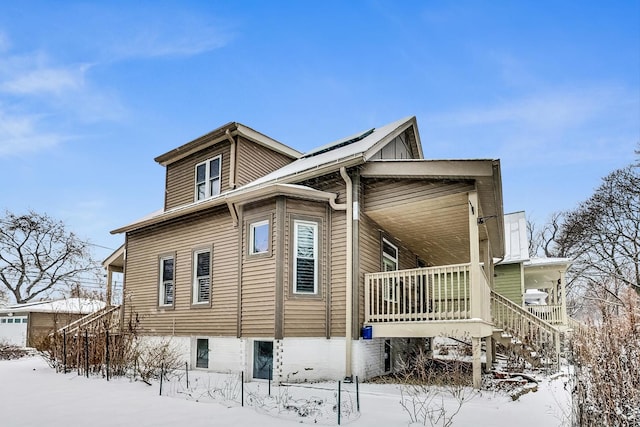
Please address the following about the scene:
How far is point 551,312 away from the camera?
733 inches

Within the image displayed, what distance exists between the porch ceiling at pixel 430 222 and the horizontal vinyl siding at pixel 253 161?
161 inches

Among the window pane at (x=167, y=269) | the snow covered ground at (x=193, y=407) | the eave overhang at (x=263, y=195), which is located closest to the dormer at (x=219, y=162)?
the eave overhang at (x=263, y=195)

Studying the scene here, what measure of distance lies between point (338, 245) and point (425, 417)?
192 inches

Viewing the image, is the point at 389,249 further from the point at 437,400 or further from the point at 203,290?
the point at 437,400

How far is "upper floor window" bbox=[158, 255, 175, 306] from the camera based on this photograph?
13461mm

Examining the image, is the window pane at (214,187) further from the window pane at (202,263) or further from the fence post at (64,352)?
the fence post at (64,352)

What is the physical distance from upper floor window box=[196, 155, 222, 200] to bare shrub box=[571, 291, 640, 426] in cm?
1015

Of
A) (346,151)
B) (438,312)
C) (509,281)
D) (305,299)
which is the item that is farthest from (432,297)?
(509,281)

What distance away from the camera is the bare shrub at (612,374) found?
509 cm

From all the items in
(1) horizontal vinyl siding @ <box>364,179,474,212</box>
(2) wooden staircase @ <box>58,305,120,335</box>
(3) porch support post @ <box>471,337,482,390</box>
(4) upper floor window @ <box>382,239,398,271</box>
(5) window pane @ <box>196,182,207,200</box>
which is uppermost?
(5) window pane @ <box>196,182,207,200</box>

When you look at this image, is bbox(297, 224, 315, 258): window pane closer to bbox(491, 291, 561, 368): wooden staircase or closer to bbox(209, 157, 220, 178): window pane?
bbox(209, 157, 220, 178): window pane

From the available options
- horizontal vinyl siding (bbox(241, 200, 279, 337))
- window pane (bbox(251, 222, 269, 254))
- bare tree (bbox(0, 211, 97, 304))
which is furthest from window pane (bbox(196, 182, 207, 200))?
bare tree (bbox(0, 211, 97, 304))

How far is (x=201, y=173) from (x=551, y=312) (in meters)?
13.5

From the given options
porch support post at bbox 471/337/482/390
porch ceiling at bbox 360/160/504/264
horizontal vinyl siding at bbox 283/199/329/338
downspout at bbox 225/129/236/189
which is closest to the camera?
porch support post at bbox 471/337/482/390
